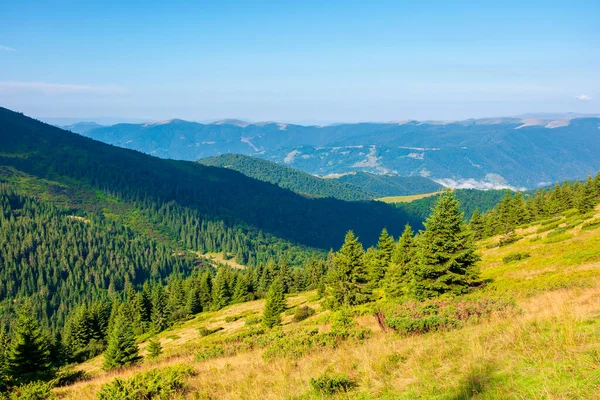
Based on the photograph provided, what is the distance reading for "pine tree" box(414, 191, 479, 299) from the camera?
24.5m

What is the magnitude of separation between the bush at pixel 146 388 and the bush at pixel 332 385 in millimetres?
4223

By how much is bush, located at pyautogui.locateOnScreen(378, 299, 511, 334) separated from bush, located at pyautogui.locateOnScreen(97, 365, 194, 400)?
856cm

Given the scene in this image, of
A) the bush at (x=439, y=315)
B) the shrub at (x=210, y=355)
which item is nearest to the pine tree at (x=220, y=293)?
the shrub at (x=210, y=355)

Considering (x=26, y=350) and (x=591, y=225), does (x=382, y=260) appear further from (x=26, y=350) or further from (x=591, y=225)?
(x=26, y=350)

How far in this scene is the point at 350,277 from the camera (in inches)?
1708

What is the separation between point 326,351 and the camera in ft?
41.9

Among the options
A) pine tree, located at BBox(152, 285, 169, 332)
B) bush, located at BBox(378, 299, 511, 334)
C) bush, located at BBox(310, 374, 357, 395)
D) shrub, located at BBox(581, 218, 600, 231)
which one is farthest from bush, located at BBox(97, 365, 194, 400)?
pine tree, located at BBox(152, 285, 169, 332)

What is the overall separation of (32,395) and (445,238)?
78.4ft

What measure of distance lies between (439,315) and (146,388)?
11277 millimetres

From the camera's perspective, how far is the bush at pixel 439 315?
13.8m

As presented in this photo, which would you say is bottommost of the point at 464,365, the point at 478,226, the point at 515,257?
the point at 478,226

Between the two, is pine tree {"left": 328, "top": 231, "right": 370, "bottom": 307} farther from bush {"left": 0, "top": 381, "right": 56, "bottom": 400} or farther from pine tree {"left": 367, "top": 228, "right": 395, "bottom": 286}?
bush {"left": 0, "top": 381, "right": 56, "bottom": 400}

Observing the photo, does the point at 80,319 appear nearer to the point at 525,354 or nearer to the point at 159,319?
the point at 159,319

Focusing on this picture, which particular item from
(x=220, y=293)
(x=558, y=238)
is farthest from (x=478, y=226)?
(x=220, y=293)
